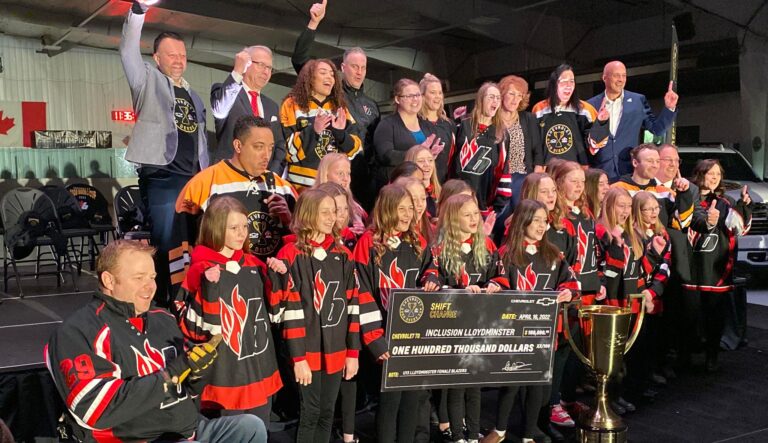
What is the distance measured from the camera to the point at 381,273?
3836mm

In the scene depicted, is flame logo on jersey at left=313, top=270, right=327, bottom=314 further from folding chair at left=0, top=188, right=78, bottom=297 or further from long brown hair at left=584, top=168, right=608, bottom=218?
folding chair at left=0, top=188, right=78, bottom=297

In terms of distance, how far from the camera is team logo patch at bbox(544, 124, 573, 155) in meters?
5.49

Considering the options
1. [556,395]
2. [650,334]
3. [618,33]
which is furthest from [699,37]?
[556,395]

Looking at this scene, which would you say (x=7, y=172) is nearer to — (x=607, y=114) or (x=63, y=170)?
(x=63, y=170)

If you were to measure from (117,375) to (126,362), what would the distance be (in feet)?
0.21

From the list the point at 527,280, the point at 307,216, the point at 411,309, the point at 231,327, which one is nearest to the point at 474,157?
the point at 527,280

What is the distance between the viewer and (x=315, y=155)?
456 centimetres

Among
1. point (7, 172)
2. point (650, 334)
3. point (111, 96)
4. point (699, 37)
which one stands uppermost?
point (699, 37)

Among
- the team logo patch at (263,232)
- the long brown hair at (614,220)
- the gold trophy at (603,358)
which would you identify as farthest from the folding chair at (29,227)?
the gold trophy at (603,358)

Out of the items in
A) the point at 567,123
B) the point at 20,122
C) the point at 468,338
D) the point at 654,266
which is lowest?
the point at 468,338

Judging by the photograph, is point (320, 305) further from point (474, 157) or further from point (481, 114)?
point (481, 114)

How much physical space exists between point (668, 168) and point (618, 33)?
1297 cm

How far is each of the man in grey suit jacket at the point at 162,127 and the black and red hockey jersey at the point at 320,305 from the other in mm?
1244

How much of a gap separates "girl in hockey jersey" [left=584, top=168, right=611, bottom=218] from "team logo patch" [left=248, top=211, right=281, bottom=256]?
2.17 meters
